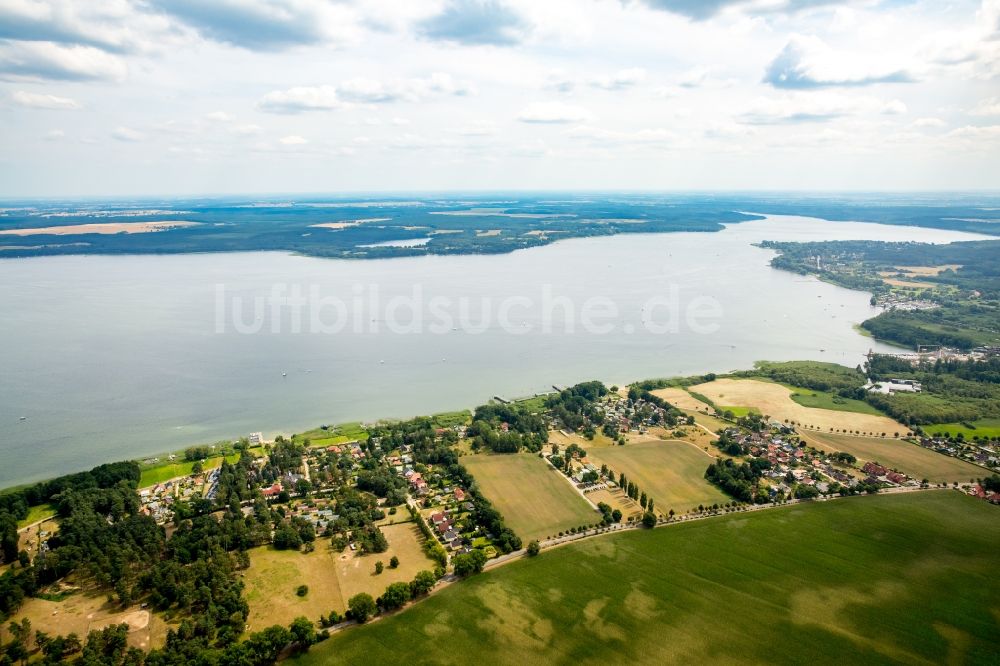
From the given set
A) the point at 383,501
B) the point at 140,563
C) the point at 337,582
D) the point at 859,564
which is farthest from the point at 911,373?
the point at 140,563

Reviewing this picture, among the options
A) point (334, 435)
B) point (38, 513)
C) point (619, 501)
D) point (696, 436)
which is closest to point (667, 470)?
point (619, 501)

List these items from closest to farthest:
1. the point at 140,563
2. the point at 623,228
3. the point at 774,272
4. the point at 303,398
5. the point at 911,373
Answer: the point at 140,563, the point at 303,398, the point at 911,373, the point at 774,272, the point at 623,228

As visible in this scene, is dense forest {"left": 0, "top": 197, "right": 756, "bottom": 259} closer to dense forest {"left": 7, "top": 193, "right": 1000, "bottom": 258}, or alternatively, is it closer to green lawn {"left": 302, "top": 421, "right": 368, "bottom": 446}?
dense forest {"left": 7, "top": 193, "right": 1000, "bottom": 258}

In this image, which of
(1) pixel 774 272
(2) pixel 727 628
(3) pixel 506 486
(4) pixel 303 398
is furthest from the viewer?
(1) pixel 774 272

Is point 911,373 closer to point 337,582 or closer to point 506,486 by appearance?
point 506,486

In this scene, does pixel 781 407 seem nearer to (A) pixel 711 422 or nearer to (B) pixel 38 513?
(A) pixel 711 422

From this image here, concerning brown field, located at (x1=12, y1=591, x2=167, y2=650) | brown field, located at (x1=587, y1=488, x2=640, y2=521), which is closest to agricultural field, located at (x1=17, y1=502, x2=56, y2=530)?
brown field, located at (x1=12, y1=591, x2=167, y2=650)
